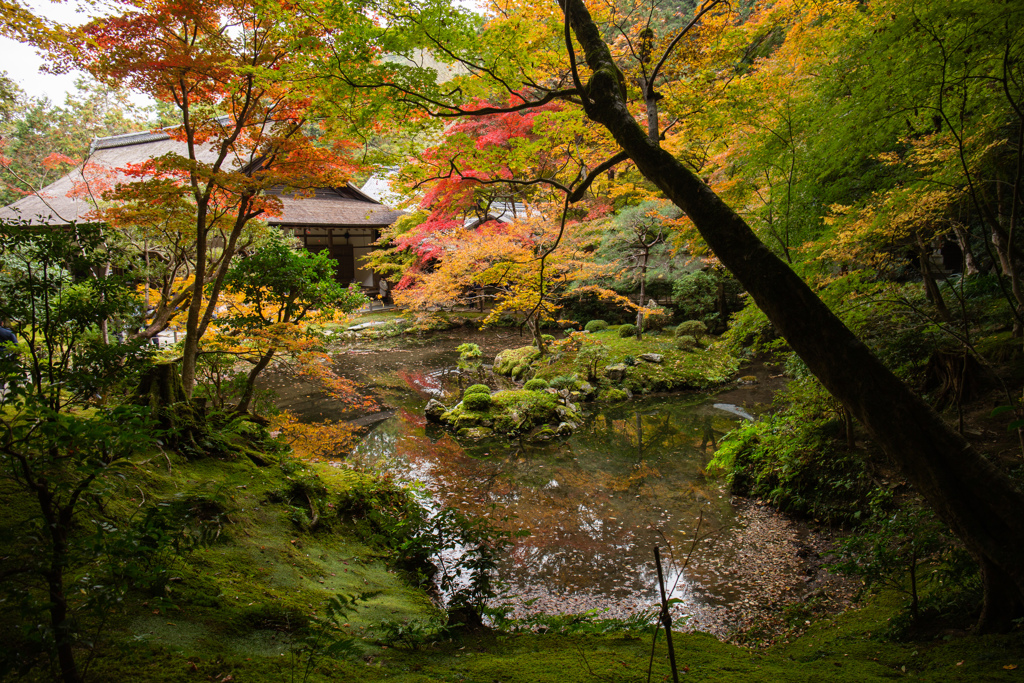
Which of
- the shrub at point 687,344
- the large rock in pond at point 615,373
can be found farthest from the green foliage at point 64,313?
the shrub at point 687,344

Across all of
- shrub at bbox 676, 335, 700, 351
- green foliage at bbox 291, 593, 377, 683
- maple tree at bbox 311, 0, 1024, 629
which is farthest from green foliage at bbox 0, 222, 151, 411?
shrub at bbox 676, 335, 700, 351

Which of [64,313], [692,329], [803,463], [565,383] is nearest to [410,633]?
[64,313]

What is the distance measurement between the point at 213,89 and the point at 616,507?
7.15 meters

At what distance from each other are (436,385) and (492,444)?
427 cm

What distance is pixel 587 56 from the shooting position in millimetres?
3539

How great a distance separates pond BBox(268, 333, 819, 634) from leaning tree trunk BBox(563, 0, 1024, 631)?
4.10 ft

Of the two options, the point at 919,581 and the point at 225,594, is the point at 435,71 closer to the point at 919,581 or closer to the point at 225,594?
the point at 225,594

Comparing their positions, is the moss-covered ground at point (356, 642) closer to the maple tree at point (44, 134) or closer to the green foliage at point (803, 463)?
the green foliage at point (803, 463)

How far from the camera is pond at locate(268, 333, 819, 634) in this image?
4.55m

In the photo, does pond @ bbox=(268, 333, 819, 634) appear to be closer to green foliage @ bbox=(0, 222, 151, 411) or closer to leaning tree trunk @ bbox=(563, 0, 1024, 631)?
leaning tree trunk @ bbox=(563, 0, 1024, 631)

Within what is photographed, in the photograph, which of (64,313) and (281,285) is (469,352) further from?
(64,313)

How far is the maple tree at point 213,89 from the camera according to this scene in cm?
470

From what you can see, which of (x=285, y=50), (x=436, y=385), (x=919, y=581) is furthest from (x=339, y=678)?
(x=436, y=385)

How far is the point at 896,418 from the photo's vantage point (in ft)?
7.58
